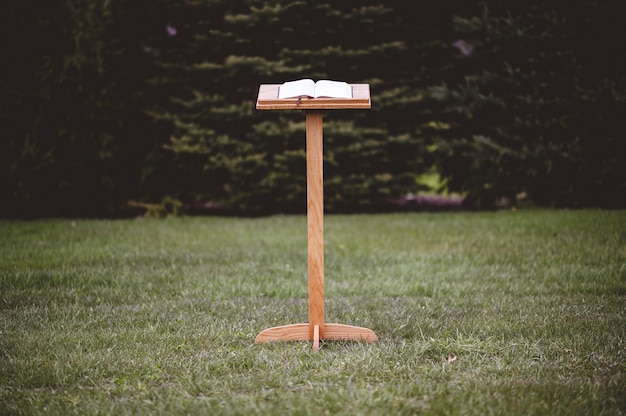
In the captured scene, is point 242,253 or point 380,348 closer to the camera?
point 380,348

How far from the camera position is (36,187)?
34.7ft

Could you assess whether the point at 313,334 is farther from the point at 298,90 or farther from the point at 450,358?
the point at 298,90

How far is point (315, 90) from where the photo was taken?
4.09 metres

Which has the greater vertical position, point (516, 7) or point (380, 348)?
point (516, 7)

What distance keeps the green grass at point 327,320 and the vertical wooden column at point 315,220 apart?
0.22 metres

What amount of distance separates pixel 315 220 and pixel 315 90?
0.86m

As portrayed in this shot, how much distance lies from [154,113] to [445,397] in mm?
9078

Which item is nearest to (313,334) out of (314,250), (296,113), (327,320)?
(314,250)

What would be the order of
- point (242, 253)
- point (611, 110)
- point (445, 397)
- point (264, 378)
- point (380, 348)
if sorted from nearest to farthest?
point (445, 397) < point (264, 378) < point (380, 348) < point (242, 253) < point (611, 110)

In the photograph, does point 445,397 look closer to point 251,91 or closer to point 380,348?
point 380,348

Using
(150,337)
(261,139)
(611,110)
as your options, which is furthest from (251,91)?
(150,337)

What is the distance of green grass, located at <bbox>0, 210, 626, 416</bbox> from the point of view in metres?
3.17

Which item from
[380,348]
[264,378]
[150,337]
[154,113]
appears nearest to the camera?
[264,378]

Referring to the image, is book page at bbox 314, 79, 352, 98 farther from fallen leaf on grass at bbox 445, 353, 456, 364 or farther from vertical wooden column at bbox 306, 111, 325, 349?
fallen leaf on grass at bbox 445, 353, 456, 364
